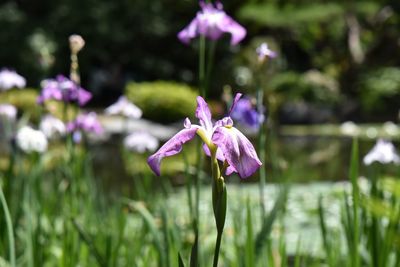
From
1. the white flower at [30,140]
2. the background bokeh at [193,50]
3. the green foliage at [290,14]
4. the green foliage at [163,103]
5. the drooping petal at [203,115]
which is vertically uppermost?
the green foliage at [290,14]

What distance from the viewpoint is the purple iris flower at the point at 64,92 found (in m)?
1.77

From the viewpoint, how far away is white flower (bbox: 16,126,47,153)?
1.94 meters

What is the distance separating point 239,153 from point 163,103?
356 inches

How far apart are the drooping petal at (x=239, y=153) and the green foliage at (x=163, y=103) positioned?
8914 millimetres

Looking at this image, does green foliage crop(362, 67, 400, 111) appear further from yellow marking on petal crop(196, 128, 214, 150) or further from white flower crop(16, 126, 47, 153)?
yellow marking on petal crop(196, 128, 214, 150)

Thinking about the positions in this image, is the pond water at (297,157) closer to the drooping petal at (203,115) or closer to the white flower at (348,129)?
the white flower at (348,129)

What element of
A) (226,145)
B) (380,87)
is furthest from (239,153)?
(380,87)

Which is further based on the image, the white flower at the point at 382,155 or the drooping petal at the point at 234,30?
the white flower at the point at 382,155

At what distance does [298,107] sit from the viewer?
1207cm

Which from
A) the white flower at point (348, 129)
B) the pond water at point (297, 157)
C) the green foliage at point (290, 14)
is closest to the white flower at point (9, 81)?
the pond water at point (297, 157)

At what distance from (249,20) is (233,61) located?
1508 millimetres

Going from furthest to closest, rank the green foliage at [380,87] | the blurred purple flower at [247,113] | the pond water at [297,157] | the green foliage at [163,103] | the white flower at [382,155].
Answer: the green foliage at [380,87] → the green foliage at [163,103] → the pond water at [297,157] → the white flower at [382,155] → the blurred purple flower at [247,113]

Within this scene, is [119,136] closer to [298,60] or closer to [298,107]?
[298,107]

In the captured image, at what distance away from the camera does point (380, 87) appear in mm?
13477
